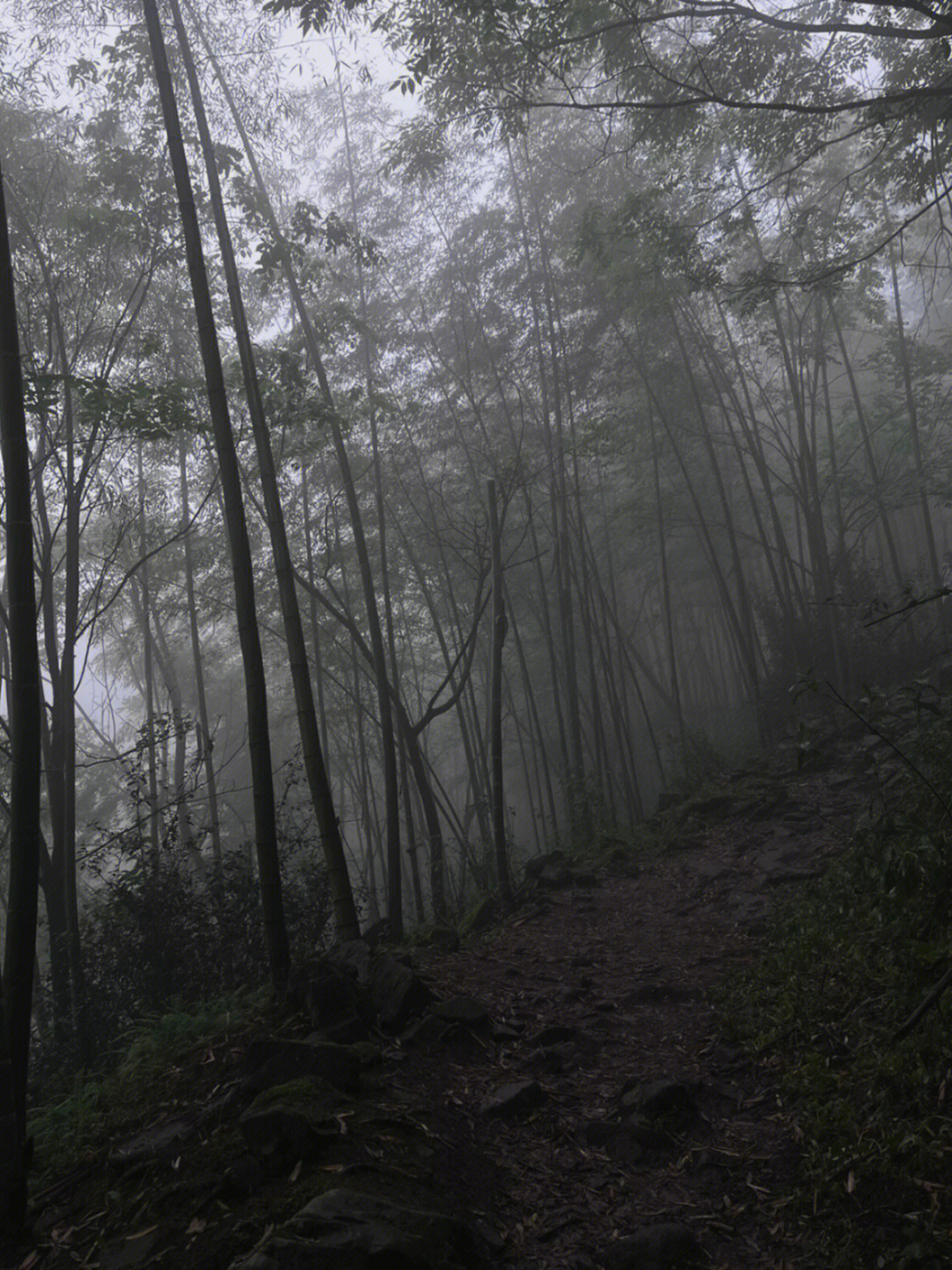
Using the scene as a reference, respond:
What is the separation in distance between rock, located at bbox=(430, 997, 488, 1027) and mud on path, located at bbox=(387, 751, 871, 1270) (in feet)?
0.25

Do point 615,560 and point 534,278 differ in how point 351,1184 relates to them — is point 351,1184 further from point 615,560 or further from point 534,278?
point 615,560

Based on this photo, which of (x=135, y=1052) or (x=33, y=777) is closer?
(x=33, y=777)

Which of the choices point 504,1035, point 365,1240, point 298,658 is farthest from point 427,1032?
point 298,658

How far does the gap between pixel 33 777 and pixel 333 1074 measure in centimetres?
125

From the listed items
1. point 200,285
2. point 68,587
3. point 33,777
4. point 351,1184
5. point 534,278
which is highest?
point 534,278

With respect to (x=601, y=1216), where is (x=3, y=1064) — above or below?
above

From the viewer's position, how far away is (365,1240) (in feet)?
5.89

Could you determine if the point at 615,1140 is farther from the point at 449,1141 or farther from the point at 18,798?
the point at 18,798

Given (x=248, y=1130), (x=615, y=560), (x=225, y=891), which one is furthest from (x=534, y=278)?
(x=248, y=1130)

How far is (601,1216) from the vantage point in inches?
88.9

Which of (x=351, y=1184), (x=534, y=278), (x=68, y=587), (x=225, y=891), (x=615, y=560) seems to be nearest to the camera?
(x=351, y=1184)

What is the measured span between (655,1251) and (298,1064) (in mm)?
1147

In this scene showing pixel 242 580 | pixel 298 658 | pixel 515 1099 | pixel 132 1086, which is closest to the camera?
pixel 515 1099

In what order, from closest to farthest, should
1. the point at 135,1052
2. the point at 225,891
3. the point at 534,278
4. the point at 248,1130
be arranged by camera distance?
1. the point at 248,1130
2. the point at 135,1052
3. the point at 225,891
4. the point at 534,278
